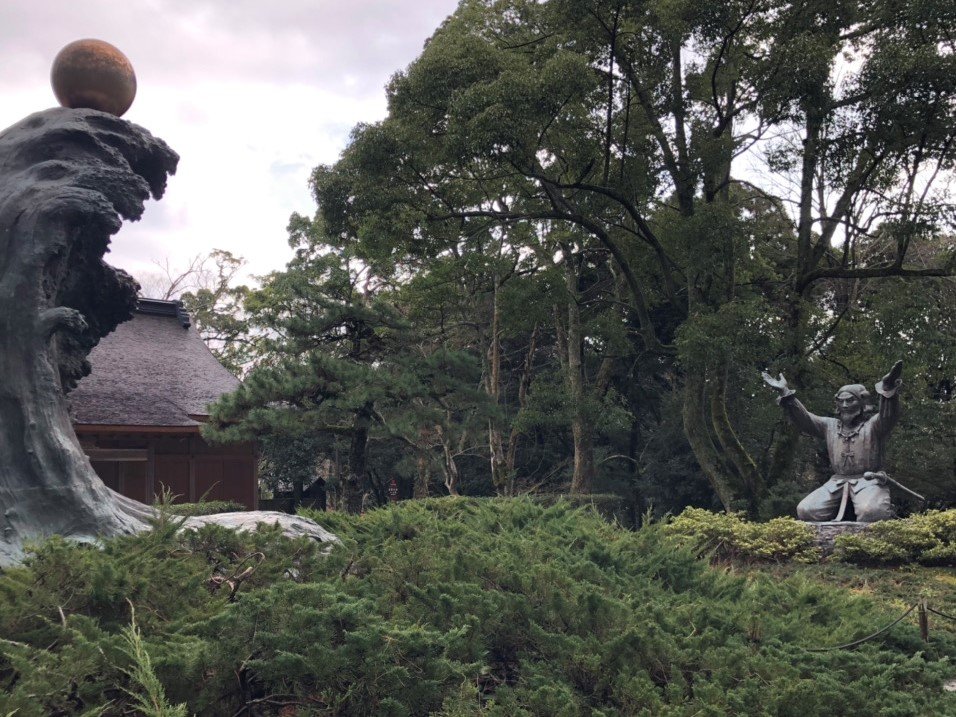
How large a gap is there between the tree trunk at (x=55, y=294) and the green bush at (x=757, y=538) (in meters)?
6.84

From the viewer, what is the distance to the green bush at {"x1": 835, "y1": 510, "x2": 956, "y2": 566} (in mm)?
9836

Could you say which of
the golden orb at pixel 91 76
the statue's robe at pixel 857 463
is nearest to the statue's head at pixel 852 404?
the statue's robe at pixel 857 463

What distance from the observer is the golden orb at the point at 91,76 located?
6367 mm

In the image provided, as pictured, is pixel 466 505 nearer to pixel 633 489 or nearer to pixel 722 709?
pixel 722 709

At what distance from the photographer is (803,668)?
11.7ft

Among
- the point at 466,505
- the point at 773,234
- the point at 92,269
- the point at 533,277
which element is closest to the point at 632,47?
the point at 533,277

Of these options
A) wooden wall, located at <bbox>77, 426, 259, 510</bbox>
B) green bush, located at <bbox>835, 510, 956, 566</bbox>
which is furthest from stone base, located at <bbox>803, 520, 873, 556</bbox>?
wooden wall, located at <bbox>77, 426, 259, 510</bbox>

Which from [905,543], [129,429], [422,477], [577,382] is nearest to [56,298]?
[129,429]

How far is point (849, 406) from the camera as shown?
38.1ft

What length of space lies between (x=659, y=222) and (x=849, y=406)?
5542 mm

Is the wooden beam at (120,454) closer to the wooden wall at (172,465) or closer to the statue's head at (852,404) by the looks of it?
the wooden wall at (172,465)

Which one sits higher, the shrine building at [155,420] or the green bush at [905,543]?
the shrine building at [155,420]

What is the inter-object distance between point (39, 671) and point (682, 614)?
2628 millimetres

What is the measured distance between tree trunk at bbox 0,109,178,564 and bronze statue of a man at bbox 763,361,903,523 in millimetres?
8904
